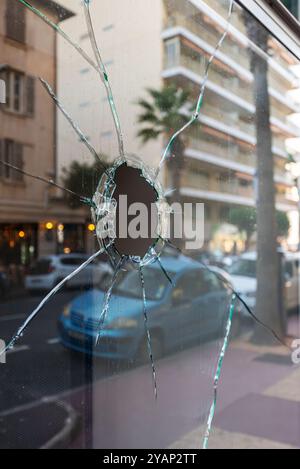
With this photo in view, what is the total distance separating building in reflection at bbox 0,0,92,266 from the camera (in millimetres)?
1188

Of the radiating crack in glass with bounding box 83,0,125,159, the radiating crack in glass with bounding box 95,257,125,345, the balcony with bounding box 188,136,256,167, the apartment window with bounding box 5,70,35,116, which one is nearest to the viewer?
the apartment window with bounding box 5,70,35,116

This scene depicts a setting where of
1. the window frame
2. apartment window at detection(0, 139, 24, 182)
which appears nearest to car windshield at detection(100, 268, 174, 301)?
apartment window at detection(0, 139, 24, 182)

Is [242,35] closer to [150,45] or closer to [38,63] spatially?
[150,45]

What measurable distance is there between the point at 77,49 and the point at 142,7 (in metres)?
0.42

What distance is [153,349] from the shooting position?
1.74m

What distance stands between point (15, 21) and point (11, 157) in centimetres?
35

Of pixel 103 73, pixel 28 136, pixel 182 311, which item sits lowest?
pixel 182 311

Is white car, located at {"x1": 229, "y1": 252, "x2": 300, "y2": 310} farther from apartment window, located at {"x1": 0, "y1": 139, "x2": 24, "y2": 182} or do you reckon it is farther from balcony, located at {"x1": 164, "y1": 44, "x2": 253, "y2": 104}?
apartment window, located at {"x1": 0, "y1": 139, "x2": 24, "y2": 182}

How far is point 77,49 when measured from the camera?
4.63ft

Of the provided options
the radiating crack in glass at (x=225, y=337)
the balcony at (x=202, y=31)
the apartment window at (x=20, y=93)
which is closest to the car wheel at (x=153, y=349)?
the radiating crack in glass at (x=225, y=337)

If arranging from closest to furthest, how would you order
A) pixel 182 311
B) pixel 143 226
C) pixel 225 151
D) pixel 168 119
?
pixel 143 226 → pixel 168 119 → pixel 182 311 → pixel 225 151

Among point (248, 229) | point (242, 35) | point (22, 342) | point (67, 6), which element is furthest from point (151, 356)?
point (242, 35)

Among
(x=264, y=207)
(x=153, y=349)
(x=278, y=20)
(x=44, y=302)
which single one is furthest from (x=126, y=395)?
(x=278, y=20)

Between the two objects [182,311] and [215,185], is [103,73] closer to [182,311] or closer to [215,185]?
[215,185]
